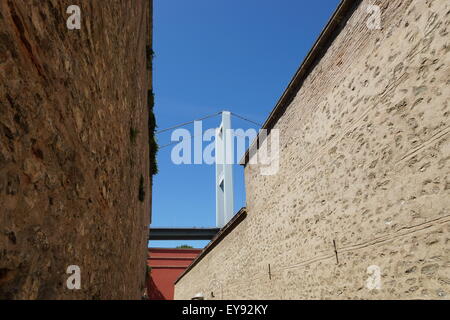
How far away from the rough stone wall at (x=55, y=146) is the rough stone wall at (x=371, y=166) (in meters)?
2.64

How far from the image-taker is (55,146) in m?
1.56

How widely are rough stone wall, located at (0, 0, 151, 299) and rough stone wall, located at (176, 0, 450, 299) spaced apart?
2.64 metres

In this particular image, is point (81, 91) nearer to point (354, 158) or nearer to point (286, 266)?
point (354, 158)

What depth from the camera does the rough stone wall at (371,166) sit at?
9.45 ft

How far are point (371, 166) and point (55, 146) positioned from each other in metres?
3.18
